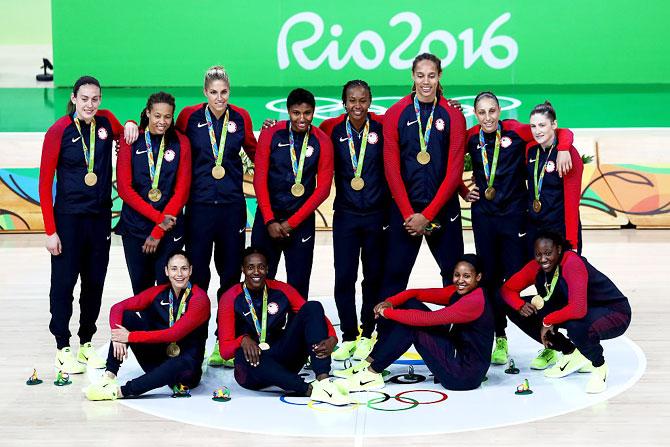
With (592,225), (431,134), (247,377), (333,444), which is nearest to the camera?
(333,444)

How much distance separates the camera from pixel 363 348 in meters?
7.56

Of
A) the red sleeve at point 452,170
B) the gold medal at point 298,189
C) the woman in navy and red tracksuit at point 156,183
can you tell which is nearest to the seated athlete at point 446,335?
the red sleeve at point 452,170

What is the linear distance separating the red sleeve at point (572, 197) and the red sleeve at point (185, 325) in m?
2.24

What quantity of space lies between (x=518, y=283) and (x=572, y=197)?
621mm

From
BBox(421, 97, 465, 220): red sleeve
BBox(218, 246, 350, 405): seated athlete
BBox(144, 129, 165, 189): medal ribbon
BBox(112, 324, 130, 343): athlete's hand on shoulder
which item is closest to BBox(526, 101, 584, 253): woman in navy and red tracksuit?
BBox(421, 97, 465, 220): red sleeve

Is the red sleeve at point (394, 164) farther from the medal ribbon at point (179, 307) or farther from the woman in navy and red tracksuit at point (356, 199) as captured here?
the medal ribbon at point (179, 307)

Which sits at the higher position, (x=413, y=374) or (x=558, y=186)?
(x=558, y=186)

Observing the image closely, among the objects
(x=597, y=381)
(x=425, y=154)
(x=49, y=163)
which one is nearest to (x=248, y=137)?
(x=425, y=154)

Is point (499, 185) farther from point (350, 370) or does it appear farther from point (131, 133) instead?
point (131, 133)

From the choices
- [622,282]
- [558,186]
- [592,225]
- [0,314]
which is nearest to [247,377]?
[558,186]

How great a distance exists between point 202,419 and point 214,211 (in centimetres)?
158

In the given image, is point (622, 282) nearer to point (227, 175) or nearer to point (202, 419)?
point (227, 175)

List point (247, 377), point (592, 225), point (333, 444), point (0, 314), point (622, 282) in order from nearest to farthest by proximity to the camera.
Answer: point (333, 444), point (247, 377), point (0, 314), point (622, 282), point (592, 225)

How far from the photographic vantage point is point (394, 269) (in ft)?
24.6
